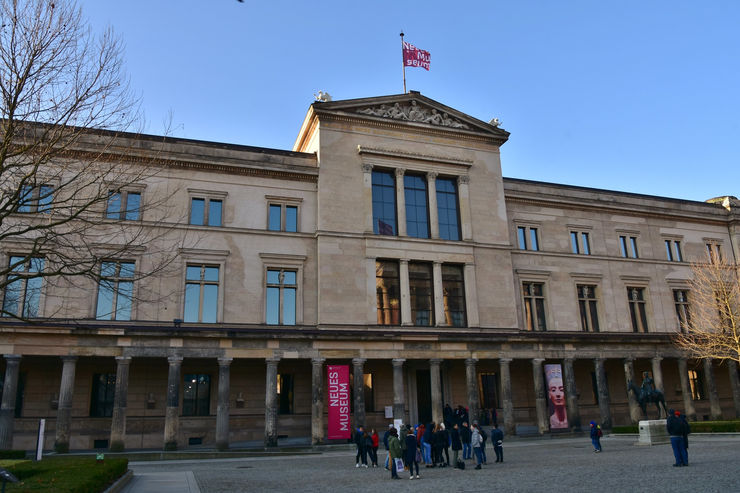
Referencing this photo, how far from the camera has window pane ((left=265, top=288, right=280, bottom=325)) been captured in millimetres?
36062

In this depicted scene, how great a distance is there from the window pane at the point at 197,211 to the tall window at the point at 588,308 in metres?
28.7

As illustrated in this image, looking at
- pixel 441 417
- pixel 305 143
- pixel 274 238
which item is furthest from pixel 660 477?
pixel 305 143

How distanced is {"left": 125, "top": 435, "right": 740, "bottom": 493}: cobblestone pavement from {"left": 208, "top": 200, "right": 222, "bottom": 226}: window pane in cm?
1488

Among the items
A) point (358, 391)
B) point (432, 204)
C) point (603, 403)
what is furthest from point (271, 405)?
point (603, 403)

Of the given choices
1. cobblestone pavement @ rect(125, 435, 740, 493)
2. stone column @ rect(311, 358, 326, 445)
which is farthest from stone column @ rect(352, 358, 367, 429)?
cobblestone pavement @ rect(125, 435, 740, 493)

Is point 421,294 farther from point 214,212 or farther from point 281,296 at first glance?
point 214,212

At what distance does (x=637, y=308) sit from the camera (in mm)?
46625

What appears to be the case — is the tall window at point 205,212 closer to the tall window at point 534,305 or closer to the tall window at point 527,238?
the tall window at point 527,238

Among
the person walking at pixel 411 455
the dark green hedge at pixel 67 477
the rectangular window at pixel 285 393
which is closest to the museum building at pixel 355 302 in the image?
the rectangular window at pixel 285 393

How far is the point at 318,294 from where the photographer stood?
120 ft

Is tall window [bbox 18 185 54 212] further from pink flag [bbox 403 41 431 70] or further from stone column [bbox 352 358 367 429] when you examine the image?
pink flag [bbox 403 41 431 70]

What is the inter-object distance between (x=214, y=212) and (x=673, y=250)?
38.7m

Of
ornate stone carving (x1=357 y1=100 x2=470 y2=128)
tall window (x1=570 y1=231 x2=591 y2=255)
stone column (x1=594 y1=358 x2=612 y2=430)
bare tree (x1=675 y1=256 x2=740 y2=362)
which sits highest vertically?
ornate stone carving (x1=357 y1=100 x2=470 y2=128)

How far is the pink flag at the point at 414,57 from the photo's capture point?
42.2 m
